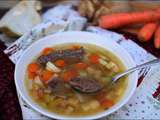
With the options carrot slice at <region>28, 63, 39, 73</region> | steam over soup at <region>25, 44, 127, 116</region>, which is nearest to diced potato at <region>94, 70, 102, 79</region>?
steam over soup at <region>25, 44, 127, 116</region>

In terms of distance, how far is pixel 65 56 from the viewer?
1271 mm

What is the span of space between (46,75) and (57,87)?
0.08m

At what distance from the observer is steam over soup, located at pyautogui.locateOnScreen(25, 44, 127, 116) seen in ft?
3.63

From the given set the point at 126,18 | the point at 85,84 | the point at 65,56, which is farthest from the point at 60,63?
the point at 126,18

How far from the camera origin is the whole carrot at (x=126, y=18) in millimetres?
1537

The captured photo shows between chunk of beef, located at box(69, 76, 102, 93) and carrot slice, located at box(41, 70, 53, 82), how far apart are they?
0.09 metres

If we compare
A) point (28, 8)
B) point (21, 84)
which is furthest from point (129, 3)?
point (21, 84)

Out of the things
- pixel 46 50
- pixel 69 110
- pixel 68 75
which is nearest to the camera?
pixel 69 110

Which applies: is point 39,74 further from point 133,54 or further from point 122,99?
point 133,54

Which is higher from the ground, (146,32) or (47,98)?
(47,98)

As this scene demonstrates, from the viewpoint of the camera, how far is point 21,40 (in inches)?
55.6

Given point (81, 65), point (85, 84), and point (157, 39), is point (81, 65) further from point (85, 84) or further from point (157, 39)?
point (157, 39)

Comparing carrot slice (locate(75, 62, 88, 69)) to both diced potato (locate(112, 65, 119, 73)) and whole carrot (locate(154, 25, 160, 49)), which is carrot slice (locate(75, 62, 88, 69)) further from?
whole carrot (locate(154, 25, 160, 49))

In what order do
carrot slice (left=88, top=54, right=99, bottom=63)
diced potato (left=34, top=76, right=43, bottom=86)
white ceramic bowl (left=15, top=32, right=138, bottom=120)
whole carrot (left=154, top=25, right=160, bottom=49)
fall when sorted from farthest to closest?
whole carrot (left=154, top=25, right=160, bottom=49) < carrot slice (left=88, top=54, right=99, bottom=63) < diced potato (left=34, top=76, right=43, bottom=86) < white ceramic bowl (left=15, top=32, right=138, bottom=120)
